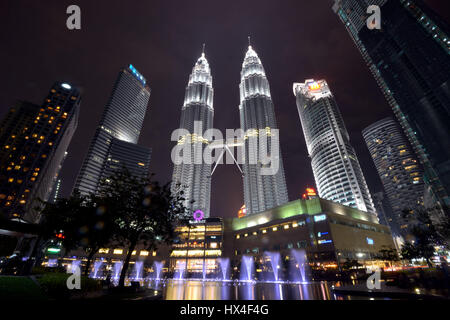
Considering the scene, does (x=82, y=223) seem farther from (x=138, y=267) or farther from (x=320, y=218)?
(x=138, y=267)

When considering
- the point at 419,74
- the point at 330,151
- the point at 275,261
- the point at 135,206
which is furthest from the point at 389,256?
the point at 330,151

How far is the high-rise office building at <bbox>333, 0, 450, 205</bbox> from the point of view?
82.4 meters

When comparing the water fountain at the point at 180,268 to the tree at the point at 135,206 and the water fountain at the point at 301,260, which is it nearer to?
the water fountain at the point at 301,260

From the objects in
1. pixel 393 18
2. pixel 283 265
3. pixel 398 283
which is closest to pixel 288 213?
pixel 283 265

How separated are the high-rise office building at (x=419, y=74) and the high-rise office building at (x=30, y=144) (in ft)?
579

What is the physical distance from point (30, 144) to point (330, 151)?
637 feet

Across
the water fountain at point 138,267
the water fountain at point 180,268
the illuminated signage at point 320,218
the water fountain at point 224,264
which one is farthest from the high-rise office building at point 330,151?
the water fountain at point 138,267

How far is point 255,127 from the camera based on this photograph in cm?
19938

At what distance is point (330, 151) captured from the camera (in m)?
160

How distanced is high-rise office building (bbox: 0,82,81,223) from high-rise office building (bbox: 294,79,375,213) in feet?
583

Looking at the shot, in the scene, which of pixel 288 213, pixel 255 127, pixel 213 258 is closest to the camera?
pixel 288 213

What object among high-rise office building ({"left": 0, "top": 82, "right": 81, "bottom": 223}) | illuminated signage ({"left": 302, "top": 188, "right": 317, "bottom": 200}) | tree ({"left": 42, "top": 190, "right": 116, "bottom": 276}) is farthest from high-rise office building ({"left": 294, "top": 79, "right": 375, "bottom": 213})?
high-rise office building ({"left": 0, "top": 82, "right": 81, "bottom": 223})
